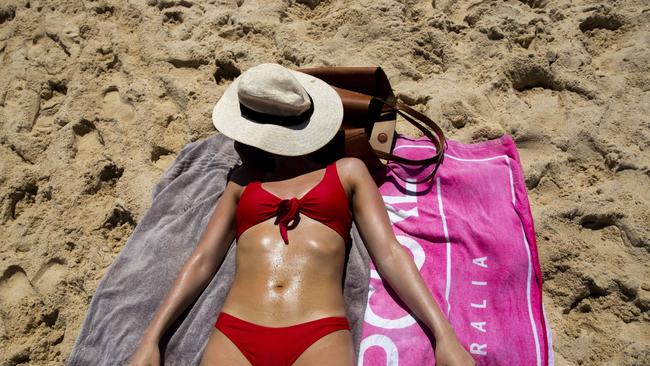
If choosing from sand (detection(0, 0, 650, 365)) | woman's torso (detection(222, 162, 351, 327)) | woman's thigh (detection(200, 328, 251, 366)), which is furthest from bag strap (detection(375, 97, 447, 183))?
woman's thigh (detection(200, 328, 251, 366))

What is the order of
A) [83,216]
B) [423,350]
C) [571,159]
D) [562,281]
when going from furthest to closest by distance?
[83,216] → [571,159] → [562,281] → [423,350]

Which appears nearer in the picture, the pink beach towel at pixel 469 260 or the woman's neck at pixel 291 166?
the pink beach towel at pixel 469 260

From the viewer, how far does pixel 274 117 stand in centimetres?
236

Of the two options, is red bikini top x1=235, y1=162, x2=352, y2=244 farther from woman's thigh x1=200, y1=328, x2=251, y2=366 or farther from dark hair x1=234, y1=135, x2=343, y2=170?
woman's thigh x1=200, y1=328, x2=251, y2=366

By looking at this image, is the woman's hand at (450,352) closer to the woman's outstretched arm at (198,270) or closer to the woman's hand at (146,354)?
the woman's outstretched arm at (198,270)

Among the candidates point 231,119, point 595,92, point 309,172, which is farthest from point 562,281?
point 231,119

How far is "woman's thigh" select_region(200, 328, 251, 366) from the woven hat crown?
3.45 ft

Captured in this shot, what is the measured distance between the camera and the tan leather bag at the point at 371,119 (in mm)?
2576

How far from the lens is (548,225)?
2.47m

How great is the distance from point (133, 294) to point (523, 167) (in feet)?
7.08

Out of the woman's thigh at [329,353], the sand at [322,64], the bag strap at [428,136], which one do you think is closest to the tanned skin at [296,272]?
the woman's thigh at [329,353]

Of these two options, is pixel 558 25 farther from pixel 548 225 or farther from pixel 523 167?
pixel 548 225

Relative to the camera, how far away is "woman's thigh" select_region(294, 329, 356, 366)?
1978 mm

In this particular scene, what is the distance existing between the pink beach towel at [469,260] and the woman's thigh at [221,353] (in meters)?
0.56
